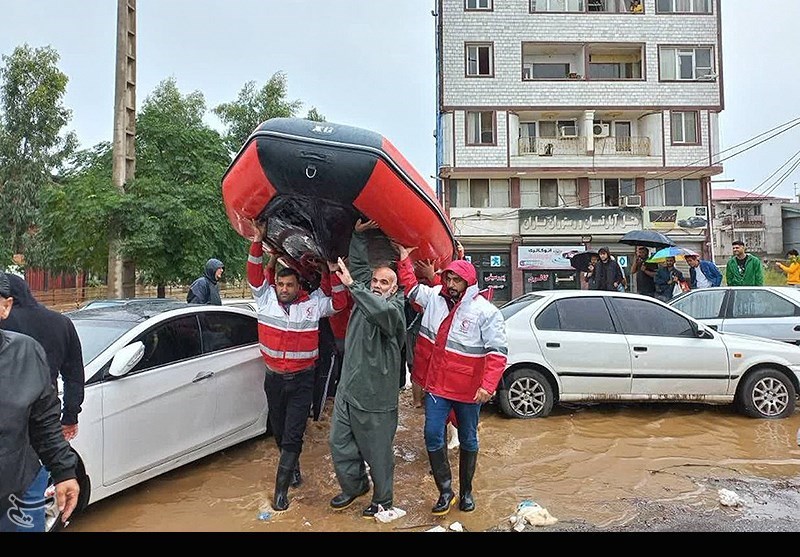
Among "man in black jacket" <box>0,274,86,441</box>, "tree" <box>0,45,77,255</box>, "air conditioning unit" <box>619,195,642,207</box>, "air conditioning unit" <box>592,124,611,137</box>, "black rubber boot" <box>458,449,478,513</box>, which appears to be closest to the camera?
"man in black jacket" <box>0,274,86,441</box>

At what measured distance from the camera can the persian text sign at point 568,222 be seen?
80.0ft

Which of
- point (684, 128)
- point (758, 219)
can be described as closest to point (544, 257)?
point (684, 128)

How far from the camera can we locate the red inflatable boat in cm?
371

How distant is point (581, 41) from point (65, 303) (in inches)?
936

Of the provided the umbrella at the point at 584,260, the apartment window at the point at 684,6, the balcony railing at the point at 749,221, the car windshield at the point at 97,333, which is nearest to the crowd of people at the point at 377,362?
the car windshield at the point at 97,333

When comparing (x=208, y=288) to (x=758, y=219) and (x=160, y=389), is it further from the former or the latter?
(x=758, y=219)

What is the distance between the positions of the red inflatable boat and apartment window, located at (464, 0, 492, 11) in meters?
23.6

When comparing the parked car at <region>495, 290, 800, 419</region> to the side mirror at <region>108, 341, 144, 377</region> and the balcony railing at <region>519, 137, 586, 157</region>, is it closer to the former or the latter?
the side mirror at <region>108, 341, 144, 377</region>

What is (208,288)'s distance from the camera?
7.14m

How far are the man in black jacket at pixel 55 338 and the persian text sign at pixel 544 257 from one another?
22227 mm

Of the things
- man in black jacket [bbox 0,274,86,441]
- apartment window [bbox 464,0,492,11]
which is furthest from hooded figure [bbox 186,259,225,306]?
apartment window [bbox 464,0,492,11]

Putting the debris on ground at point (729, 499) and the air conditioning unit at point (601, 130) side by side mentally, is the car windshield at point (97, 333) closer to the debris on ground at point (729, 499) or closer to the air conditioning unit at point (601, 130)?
the debris on ground at point (729, 499)

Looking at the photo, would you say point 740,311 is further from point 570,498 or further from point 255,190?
point 255,190

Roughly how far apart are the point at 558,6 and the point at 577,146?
20.7 ft
